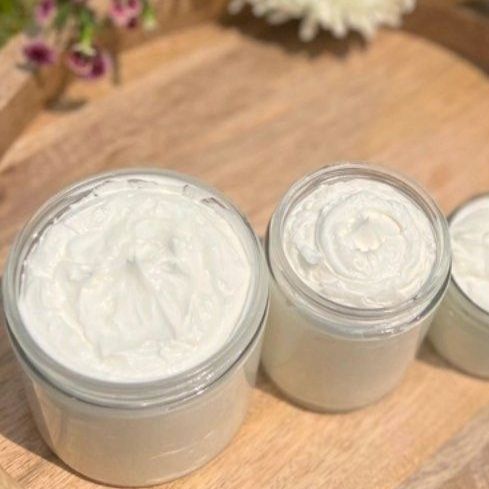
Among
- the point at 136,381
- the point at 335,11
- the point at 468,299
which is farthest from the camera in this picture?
the point at 335,11

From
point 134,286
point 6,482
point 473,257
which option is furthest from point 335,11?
point 6,482

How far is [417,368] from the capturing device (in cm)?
87

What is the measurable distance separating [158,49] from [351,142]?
11.4 inches

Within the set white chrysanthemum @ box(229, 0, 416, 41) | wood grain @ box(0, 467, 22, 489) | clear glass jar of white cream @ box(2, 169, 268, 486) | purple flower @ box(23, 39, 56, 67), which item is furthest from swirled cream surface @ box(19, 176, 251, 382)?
white chrysanthemum @ box(229, 0, 416, 41)

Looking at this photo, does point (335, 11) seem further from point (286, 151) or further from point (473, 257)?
point (473, 257)

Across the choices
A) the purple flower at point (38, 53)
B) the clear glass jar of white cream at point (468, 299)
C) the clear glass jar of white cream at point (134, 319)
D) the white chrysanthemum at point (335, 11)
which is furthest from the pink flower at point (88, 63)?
the clear glass jar of white cream at point (468, 299)

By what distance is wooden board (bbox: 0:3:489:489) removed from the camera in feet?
2.59

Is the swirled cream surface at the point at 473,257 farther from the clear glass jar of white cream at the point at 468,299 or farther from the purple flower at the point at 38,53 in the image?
the purple flower at the point at 38,53

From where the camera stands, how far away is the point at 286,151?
3.39 feet

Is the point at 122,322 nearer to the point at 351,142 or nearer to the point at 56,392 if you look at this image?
the point at 56,392

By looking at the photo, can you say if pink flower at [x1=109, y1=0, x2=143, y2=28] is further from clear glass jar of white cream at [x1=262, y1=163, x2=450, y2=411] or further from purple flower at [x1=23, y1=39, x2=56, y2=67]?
clear glass jar of white cream at [x1=262, y1=163, x2=450, y2=411]

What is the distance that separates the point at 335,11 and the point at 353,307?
545mm

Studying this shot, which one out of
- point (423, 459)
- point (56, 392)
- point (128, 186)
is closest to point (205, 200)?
point (128, 186)

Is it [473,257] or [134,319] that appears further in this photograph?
[473,257]
